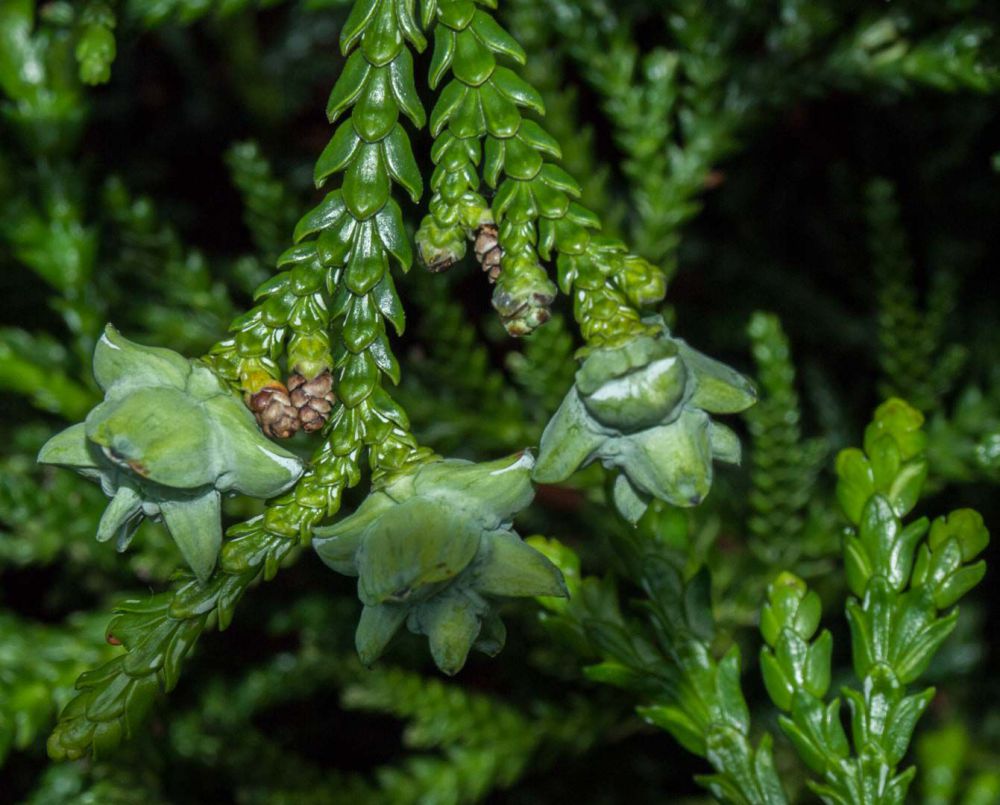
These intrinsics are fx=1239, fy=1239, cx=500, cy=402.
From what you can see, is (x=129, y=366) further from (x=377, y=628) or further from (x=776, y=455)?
(x=776, y=455)

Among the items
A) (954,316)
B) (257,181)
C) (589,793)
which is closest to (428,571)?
(257,181)

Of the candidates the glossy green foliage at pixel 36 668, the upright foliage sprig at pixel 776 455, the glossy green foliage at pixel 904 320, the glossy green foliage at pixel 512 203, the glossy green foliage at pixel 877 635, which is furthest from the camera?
the glossy green foliage at pixel 904 320

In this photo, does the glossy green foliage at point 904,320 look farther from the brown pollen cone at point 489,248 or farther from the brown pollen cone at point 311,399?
the brown pollen cone at point 311,399

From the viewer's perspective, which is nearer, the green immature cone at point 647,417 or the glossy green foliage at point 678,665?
the green immature cone at point 647,417

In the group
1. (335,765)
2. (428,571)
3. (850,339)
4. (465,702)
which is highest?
(428,571)

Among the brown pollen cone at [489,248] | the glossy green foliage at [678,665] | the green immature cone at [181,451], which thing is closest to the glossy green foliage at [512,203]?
the brown pollen cone at [489,248]

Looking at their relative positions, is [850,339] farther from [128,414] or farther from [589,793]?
[128,414]

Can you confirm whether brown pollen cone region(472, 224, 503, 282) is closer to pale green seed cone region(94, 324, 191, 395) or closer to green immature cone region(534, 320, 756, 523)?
green immature cone region(534, 320, 756, 523)
